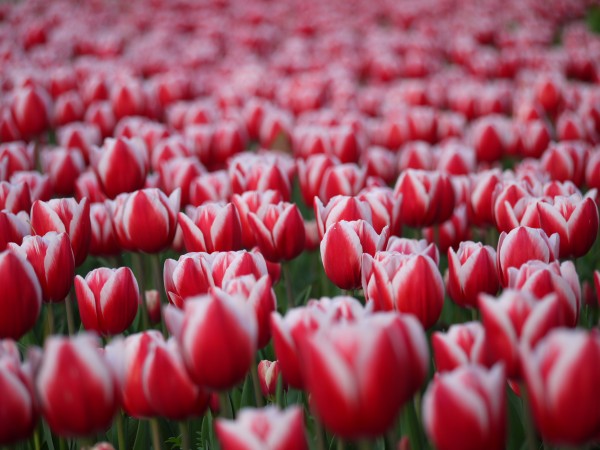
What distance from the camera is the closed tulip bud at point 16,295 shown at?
4.90 feet

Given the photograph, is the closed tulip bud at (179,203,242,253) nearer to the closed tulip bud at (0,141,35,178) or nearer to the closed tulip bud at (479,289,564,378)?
the closed tulip bud at (479,289,564,378)

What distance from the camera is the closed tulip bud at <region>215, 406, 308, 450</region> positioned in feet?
3.39

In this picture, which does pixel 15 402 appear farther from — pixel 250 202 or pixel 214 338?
pixel 250 202

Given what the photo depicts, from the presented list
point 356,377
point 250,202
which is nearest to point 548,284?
point 356,377

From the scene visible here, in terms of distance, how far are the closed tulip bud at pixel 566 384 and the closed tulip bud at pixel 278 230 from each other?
1033 millimetres

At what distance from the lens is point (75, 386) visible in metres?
1.11

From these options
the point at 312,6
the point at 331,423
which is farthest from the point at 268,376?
the point at 312,6

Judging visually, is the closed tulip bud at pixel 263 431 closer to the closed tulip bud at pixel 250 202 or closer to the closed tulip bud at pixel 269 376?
the closed tulip bud at pixel 269 376

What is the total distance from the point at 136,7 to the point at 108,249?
29.1ft

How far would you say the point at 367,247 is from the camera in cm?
181

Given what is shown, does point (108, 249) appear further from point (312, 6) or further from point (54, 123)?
point (312, 6)

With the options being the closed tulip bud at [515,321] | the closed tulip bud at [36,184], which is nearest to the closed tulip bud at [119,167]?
the closed tulip bud at [36,184]

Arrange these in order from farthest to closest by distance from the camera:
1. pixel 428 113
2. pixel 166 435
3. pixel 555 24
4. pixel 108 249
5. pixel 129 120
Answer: pixel 555 24, pixel 428 113, pixel 129 120, pixel 108 249, pixel 166 435

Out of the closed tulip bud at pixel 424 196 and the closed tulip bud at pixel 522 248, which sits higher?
the closed tulip bud at pixel 522 248
